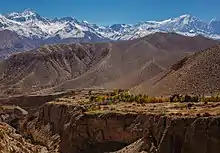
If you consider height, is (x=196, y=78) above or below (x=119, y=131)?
above

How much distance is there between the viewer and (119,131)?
61125mm

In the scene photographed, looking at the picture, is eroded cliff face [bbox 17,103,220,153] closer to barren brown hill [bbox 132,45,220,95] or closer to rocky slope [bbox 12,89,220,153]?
rocky slope [bbox 12,89,220,153]

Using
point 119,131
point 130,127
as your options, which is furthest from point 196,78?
point 130,127

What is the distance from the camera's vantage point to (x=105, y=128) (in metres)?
63.1

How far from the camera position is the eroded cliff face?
135ft

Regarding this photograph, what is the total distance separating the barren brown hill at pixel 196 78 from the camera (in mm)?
75562

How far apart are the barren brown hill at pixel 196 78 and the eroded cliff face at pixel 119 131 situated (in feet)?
56.5

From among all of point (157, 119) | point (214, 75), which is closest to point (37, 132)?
point (214, 75)

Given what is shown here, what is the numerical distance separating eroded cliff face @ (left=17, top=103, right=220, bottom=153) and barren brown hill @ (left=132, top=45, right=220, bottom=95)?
1722cm

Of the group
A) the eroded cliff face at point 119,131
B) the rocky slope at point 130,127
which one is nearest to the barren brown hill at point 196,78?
the rocky slope at point 130,127

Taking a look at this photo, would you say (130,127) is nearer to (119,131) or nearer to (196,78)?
(119,131)

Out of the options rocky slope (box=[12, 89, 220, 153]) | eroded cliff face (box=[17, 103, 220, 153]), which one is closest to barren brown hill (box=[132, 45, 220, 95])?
rocky slope (box=[12, 89, 220, 153])

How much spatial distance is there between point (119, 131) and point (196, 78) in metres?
23.7

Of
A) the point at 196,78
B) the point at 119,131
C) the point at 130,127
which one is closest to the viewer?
the point at 130,127
